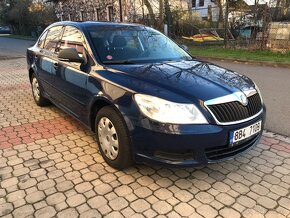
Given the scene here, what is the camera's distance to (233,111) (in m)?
2.95

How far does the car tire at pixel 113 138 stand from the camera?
121 inches

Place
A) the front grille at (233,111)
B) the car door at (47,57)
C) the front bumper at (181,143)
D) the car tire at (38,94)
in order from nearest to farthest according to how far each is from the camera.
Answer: the front bumper at (181,143) < the front grille at (233,111) < the car door at (47,57) < the car tire at (38,94)

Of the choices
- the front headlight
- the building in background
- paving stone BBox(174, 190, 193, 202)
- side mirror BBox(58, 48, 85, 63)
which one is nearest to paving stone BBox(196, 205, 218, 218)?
paving stone BBox(174, 190, 193, 202)

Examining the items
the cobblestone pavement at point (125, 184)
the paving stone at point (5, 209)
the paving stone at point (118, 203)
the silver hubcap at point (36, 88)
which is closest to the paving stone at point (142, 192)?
the cobblestone pavement at point (125, 184)

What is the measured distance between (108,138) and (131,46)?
4.55 feet

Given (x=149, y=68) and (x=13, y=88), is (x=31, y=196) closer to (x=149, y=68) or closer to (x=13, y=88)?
(x=149, y=68)

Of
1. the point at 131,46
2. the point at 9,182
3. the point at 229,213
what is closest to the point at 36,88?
the point at 131,46

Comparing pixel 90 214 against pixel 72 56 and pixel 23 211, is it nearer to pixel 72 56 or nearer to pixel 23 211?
pixel 23 211

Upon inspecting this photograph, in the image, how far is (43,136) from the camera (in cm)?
440

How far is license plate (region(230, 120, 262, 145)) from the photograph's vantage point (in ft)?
9.57

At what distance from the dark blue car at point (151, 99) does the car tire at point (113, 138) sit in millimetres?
11

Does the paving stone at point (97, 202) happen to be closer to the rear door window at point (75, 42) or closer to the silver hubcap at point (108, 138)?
the silver hubcap at point (108, 138)

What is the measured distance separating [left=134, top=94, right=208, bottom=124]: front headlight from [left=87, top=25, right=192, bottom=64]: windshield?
109cm

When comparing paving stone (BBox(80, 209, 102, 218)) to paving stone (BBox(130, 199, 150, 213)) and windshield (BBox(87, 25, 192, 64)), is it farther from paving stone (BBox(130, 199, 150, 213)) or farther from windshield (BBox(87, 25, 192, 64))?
windshield (BBox(87, 25, 192, 64))
